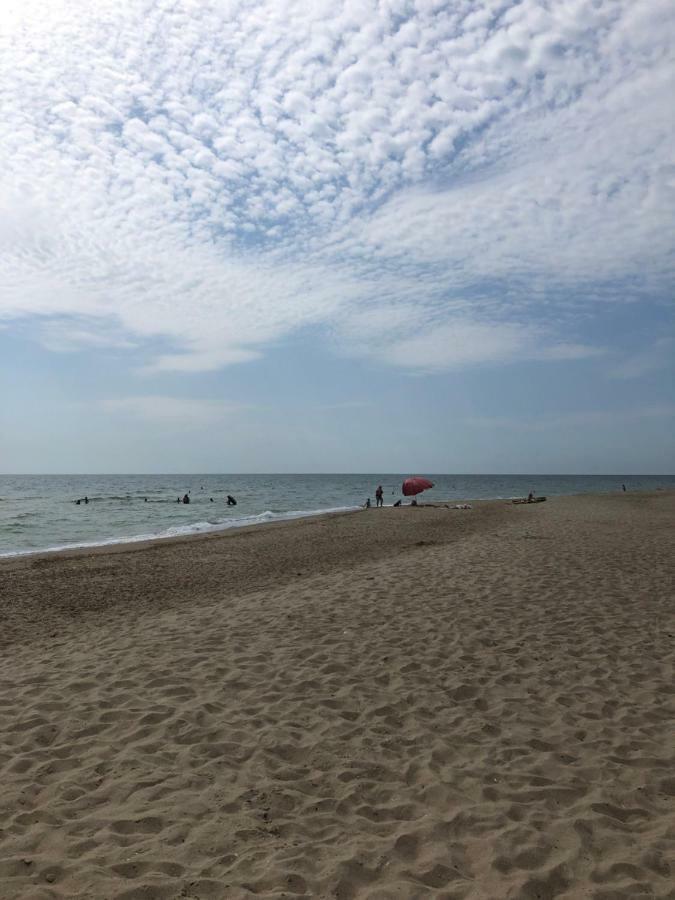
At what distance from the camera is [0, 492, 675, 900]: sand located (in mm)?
3873

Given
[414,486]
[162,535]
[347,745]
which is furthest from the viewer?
[414,486]

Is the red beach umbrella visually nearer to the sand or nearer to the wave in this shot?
the wave

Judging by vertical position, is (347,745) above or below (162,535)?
above

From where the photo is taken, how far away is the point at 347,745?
18.1 feet

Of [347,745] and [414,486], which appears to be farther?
[414,486]

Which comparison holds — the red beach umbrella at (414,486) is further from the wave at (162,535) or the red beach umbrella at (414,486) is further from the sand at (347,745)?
the sand at (347,745)

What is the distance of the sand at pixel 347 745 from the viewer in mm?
3873

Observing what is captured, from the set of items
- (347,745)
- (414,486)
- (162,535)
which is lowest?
(162,535)

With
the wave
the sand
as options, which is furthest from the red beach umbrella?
the sand

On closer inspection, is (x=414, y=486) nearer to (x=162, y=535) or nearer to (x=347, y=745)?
(x=162, y=535)

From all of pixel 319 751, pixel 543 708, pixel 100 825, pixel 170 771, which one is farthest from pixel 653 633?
pixel 100 825

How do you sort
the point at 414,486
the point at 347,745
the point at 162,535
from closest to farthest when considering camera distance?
the point at 347,745 → the point at 162,535 → the point at 414,486

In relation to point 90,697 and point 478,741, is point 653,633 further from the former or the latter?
point 90,697

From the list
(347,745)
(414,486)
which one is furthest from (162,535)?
(347,745)
